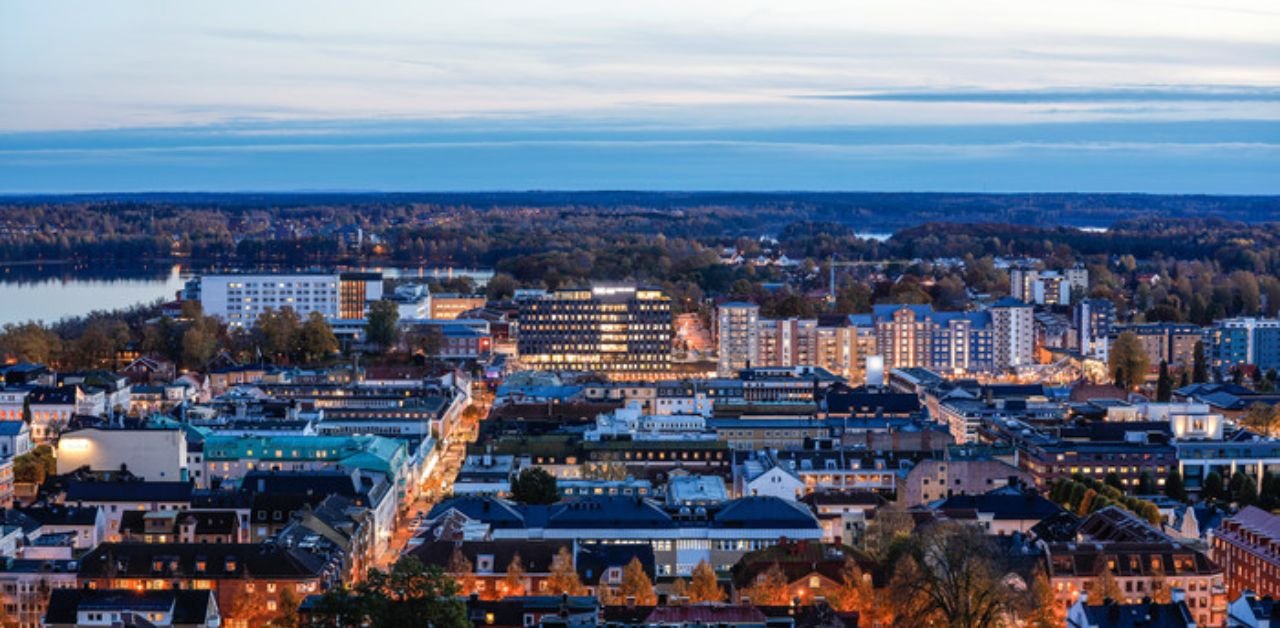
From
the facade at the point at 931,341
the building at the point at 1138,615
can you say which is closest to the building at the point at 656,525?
the building at the point at 1138,615

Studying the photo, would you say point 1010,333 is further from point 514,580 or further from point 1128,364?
point 514,580

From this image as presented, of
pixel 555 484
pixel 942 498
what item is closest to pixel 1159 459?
pixel 942 498

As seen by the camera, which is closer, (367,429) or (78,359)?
(367,429)

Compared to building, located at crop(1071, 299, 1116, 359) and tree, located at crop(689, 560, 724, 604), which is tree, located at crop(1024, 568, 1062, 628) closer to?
tree, located at crop(689, 560, 724, 604)

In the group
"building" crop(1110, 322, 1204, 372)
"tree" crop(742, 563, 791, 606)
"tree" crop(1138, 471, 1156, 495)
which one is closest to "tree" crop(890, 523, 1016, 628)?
"tree" crop(742, 563, 791, 606)

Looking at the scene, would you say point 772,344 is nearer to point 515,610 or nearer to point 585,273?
point 585,273

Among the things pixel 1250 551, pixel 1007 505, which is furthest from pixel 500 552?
pixel 1250 551

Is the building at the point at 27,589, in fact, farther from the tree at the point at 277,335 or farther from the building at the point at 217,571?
the tree at the point at 277,335
